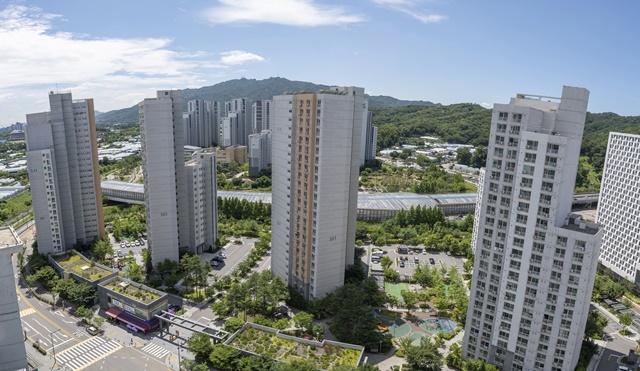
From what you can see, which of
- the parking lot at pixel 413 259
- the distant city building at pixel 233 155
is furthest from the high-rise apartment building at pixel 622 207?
the distant city building at pixel 233 155

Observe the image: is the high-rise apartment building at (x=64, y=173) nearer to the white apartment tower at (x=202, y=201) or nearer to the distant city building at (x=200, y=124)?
the white apartment tower at (x=202, y=201)

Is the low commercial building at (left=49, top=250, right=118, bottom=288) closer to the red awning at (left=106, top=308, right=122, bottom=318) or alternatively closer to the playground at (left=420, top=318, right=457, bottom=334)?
the red awning at (left=106, top=308, right=122, bottom=318)

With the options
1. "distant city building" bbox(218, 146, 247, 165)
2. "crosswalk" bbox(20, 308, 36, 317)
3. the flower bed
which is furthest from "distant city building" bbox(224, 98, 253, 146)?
the flower bed

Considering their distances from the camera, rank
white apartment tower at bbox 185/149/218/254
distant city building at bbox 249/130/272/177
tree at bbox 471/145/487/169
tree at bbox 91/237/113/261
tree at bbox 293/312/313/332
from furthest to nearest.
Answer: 1. tree at bbox 471/145/487/169
2. distant city building at bbox 249/130/272/177
3. white apartment tower at bbox 185/149/218/254
4. tree at bbox 91/237/113/261
5. tree at bbox 293/312/313/332

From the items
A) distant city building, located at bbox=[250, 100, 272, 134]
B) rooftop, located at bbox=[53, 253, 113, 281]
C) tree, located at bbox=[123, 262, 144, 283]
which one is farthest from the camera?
distant city building, located at bbox=[250, 100, 272, 134]

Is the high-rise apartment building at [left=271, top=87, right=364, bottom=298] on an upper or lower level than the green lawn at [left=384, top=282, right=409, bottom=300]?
upper

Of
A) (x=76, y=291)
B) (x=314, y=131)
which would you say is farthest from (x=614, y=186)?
(x=76, y=291)

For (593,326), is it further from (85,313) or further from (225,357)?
(85,313)
